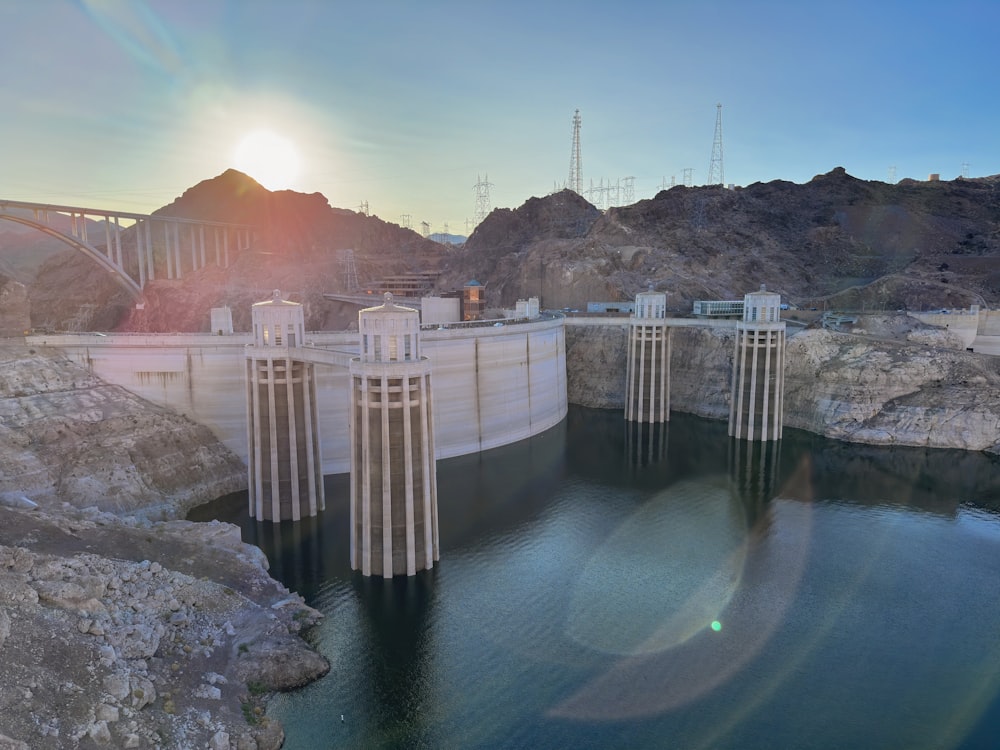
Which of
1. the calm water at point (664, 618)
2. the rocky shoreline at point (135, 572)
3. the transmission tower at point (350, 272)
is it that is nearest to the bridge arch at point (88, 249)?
the transmission tower at point (350, 272)

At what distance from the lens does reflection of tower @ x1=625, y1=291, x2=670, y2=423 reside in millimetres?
72625

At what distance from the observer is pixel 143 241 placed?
11638cm

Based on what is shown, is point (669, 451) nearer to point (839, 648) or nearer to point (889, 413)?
point (889, 413)

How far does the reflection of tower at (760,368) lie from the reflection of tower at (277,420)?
43947 millimetres

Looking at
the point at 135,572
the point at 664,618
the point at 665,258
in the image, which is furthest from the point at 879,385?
the point at 135,572

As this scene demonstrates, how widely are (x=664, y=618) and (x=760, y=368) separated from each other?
39125mm

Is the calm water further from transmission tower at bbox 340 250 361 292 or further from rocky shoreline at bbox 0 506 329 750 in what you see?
transmission tower at bbox 340 250 361 292

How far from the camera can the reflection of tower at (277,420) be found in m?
40.4

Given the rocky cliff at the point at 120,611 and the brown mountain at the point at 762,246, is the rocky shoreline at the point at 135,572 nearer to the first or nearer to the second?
the rocky cliff at the point at 120,611

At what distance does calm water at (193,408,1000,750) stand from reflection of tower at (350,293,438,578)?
2.30 m

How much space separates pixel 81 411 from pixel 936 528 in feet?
193

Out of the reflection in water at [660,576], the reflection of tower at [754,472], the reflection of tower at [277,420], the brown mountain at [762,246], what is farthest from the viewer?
the brown mountain at [762,246]

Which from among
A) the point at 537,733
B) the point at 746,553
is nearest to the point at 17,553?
the point at 537,733

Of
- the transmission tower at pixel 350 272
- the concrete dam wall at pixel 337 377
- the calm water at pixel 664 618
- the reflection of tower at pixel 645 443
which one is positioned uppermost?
the transmission tower at pixel 350 272
